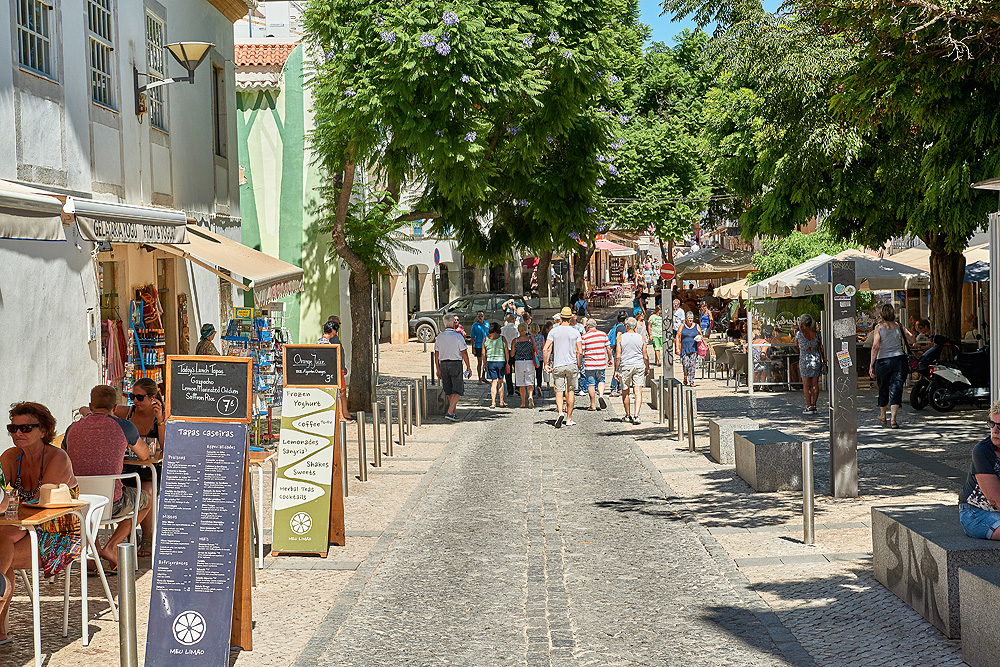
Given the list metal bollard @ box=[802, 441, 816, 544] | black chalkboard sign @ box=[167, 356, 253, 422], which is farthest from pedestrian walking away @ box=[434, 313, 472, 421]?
black chalkboard sign @ box=[167, 356, 253, 422]

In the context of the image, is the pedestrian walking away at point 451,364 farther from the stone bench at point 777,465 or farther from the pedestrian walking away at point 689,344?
the stone bench at point 777,465

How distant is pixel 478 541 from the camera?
9250 millimetres

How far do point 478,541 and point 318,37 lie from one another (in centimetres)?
1112

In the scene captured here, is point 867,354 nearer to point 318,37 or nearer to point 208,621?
point 318,37

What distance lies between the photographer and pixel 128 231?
36.8ft

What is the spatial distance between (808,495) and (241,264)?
8499mm

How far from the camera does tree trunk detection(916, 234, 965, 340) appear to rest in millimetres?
19875

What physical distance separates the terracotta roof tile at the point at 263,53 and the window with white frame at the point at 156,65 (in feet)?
25.0

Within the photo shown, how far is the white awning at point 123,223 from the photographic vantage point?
32.4 feet

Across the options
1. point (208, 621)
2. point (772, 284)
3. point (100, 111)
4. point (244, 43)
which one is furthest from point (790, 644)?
point (244, 43)

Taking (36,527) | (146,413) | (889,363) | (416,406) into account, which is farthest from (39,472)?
(889,363)

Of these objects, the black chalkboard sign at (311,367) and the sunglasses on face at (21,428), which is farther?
the black chalkboard sign at (311,367)

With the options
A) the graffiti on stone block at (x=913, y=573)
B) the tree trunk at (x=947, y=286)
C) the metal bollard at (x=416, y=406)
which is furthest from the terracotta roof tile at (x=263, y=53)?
the graffiti on stone block at (x=913, y=573)

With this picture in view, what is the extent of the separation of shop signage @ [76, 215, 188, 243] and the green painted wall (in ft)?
35.5
